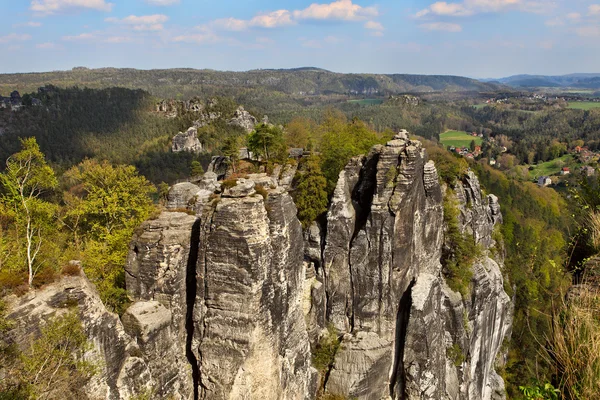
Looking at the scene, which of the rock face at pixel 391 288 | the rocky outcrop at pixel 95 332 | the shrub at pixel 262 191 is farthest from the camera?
the rock face at pixel 391 288

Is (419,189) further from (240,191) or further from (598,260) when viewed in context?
(598,260)

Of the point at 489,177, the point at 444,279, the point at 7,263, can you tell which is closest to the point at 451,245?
the point at 444,279

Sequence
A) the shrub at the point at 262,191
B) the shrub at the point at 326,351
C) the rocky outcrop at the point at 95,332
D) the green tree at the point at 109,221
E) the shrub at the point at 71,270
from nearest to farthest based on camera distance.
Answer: the rocky outcrop at the point at 95,332 → the shrub at the point at 71,270 → the shrub at the point at 262,191 → the green tree at the point at 109,221 → the shrub at the point at 326,351

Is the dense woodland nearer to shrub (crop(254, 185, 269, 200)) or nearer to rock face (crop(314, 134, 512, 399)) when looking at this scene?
rock face (crop(314, 134, 512, 399))

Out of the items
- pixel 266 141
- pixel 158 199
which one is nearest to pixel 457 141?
pixel 158 199

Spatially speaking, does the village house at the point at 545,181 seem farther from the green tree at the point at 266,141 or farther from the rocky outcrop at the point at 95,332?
the rocky outcrop at the point at 95,332

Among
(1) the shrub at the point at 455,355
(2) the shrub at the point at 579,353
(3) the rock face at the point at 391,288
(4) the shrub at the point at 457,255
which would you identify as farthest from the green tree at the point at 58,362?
(4) the shrub at the point at 457,255
